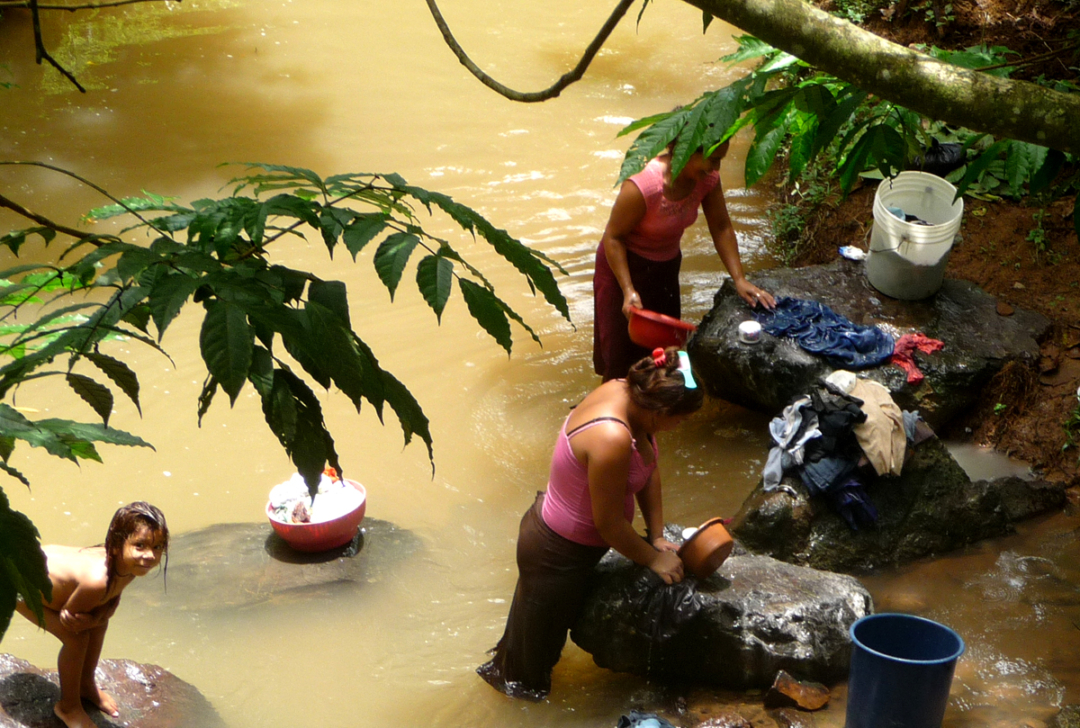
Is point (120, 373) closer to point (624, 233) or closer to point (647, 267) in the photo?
point (624, 233)

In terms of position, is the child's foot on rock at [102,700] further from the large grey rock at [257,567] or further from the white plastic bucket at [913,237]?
the white plastic bucket at [913,237]

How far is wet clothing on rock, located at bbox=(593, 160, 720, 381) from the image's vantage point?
4.34 metres

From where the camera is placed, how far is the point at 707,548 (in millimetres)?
3494

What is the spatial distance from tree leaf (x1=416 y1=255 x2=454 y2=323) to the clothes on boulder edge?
3797 mm

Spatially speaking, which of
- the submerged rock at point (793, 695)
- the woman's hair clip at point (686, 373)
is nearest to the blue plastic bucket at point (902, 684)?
the submerged rock at point (793, 695)

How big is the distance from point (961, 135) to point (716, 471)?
375 centimetres

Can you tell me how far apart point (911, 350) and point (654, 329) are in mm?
1708

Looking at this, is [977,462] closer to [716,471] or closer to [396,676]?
[716,471]

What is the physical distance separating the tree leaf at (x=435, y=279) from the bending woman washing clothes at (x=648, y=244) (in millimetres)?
2616

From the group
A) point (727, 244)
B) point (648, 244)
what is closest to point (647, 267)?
point (648, 244)

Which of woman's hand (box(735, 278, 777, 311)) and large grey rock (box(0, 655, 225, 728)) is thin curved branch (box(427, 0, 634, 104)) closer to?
large grey rock (box(0, 655, 225, 728))

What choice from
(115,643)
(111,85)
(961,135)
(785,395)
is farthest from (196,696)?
(111,85)

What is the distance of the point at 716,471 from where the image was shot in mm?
5180

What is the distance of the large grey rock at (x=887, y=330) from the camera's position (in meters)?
5.10
